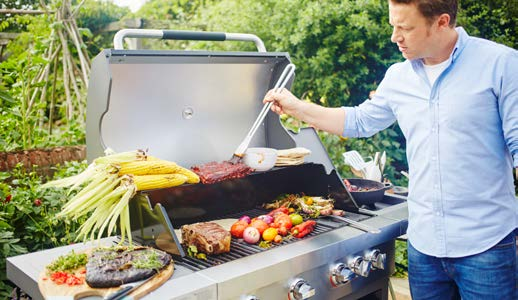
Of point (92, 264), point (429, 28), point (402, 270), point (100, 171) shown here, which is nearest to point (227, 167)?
point (100, 171)

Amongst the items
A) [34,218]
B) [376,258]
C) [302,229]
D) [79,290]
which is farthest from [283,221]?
[34,218]

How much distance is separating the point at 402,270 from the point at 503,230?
7.74ft

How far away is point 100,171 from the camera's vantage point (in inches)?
76.7

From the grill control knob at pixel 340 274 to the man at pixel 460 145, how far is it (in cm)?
33

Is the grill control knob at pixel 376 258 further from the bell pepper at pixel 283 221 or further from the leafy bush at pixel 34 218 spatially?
the leafy bush at pixel 34 218

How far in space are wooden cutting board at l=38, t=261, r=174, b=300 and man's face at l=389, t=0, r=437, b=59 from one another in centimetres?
129

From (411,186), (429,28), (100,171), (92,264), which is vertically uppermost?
(429,28)

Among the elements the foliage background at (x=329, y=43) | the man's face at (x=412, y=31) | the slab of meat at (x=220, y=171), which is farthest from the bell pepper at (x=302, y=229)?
the foliage background at (x=329, y=43)

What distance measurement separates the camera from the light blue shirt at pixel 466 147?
74.6 inches

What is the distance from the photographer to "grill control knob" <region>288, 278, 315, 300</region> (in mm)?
1936

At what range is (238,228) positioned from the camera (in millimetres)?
2205

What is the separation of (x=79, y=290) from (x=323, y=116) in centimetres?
138

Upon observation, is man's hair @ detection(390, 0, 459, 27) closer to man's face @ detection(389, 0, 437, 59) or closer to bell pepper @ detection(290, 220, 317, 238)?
man's face @ detection(389, 0, 437, 59)

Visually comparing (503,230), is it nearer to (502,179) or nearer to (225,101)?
(502,179)
